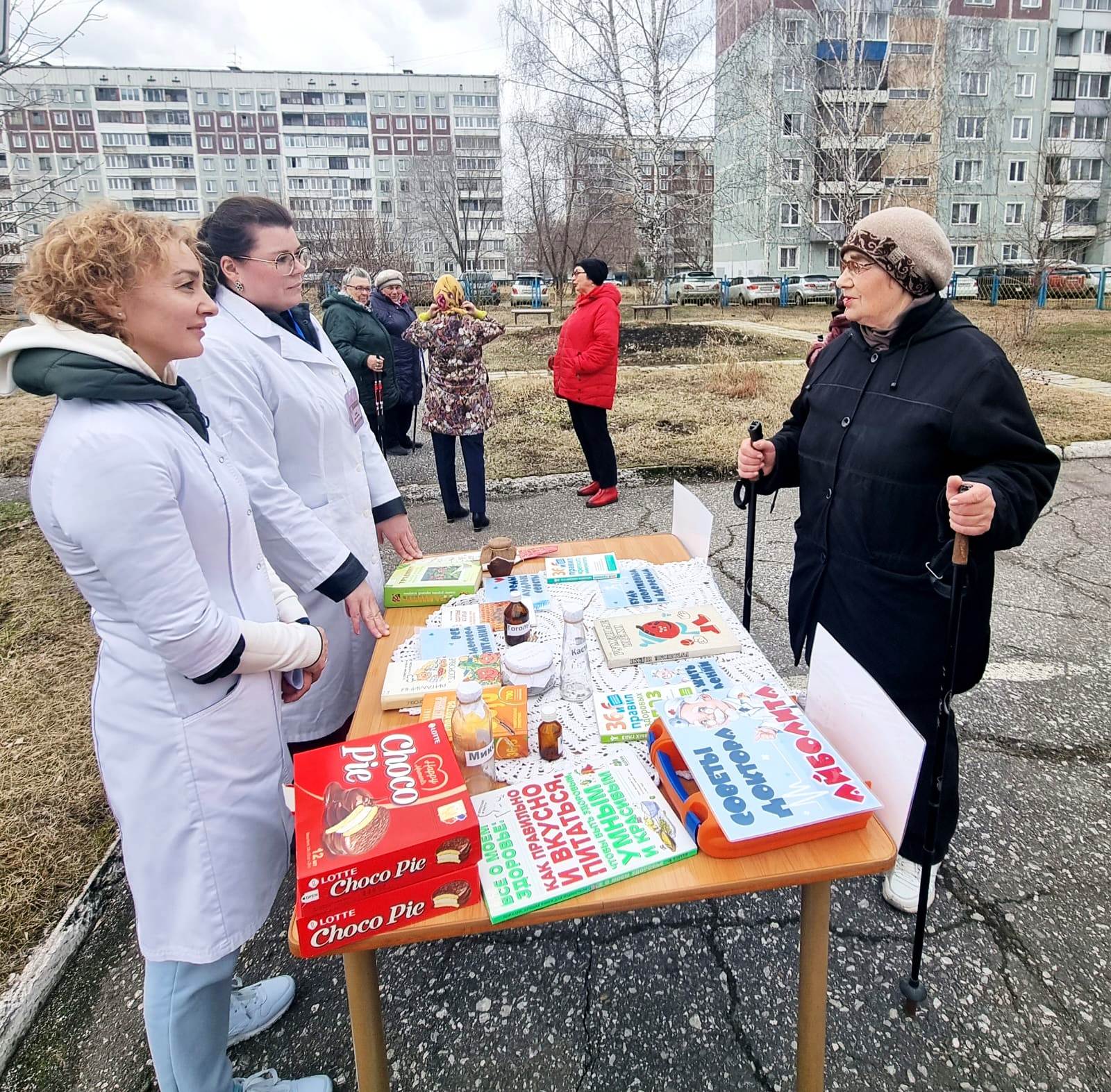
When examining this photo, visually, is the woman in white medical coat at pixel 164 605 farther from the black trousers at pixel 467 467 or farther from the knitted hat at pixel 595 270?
the knitted hat at pixel 595 270

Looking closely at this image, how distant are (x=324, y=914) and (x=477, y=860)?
251 mm

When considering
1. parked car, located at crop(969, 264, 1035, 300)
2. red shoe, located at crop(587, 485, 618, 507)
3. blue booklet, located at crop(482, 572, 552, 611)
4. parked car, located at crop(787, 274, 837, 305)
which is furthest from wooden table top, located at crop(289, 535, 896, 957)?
parked car, located at crop(787, 274, 837, 305)

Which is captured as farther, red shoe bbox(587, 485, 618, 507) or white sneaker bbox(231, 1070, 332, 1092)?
red shoe bbox(587, 485, 618, 507)

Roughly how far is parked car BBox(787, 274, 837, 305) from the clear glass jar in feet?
92.9

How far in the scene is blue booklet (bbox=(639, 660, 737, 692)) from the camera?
6.00ft

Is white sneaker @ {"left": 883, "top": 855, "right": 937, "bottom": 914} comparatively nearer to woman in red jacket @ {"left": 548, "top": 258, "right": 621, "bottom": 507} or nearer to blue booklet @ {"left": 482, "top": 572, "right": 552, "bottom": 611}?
blue booklet @ {"left": 482, "top": 572, "right": 552, "bottom": 611}

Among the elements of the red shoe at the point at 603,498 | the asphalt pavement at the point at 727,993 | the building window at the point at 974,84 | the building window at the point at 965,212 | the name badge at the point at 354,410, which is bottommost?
the asphalt pavement at the point at 727,993

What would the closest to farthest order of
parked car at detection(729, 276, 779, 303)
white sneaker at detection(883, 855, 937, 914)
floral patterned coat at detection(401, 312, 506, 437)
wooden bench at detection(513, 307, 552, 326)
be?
white sneaker at detection(883, 855, 937, 914)
floral patterned coat at detection(401, 312, 506, 437)
wooden bench at detection(513, 307, 552, 326)
parked car at detection(729, 276, 779, 303)

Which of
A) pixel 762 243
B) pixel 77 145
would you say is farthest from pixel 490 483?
pixel 77 145

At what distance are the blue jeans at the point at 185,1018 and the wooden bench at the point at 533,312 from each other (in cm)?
2112

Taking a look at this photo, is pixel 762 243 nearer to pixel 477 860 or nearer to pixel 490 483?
pixel 490 483

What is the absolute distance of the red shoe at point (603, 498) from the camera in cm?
573

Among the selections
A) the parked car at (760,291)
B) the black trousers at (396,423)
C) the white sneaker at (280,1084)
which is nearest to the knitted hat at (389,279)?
the black trousers at (396,423)

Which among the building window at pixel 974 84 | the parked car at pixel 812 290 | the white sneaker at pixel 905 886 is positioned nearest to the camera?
the white sneaker at pixel 905 886
